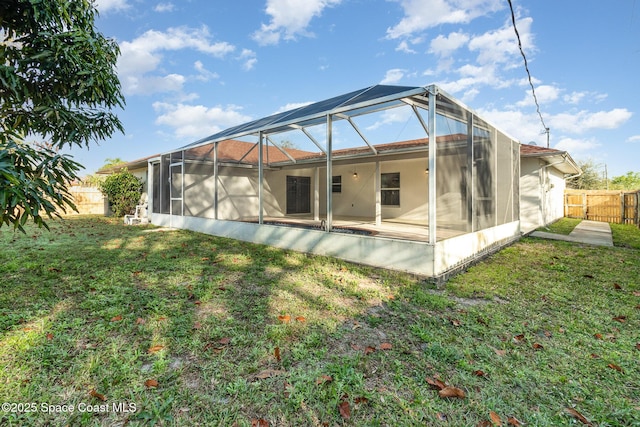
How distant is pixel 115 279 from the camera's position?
177 inches

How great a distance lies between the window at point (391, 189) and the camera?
1152 cm

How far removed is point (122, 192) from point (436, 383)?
16.5 m

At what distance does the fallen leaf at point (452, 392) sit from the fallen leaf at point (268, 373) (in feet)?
3.70

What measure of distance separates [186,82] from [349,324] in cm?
1842

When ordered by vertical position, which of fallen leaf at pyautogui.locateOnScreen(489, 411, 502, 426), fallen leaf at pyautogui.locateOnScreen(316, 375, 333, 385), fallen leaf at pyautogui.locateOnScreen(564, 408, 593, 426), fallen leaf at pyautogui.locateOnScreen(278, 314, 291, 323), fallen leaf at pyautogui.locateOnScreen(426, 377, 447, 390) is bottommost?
fallen leaf at pyautogui.locateOnScreen(564, 408, 593, 426)

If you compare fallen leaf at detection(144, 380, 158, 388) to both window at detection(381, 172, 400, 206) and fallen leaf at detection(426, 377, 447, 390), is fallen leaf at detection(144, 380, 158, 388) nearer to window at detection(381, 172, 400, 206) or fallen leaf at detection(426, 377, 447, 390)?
fallen leaf at detection(426, 377, 447, 390)

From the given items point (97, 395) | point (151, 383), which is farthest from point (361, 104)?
point (97, 395)

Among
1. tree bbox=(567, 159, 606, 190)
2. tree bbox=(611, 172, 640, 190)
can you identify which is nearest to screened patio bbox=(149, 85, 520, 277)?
tree bbox=(567, 159, 606, 190)

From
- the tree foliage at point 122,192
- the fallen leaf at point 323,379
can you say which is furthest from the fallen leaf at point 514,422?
the tree foliage at point 122,192

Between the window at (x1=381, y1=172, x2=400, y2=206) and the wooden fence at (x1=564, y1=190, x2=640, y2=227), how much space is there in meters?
10.4

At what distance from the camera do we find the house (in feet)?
17.2

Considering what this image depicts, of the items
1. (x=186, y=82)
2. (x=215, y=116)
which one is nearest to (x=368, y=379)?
(x=186, y=82)

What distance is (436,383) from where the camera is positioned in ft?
6.99

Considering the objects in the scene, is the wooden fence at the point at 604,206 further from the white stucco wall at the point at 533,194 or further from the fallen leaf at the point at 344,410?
the fallen leaf at the point at 344,410
